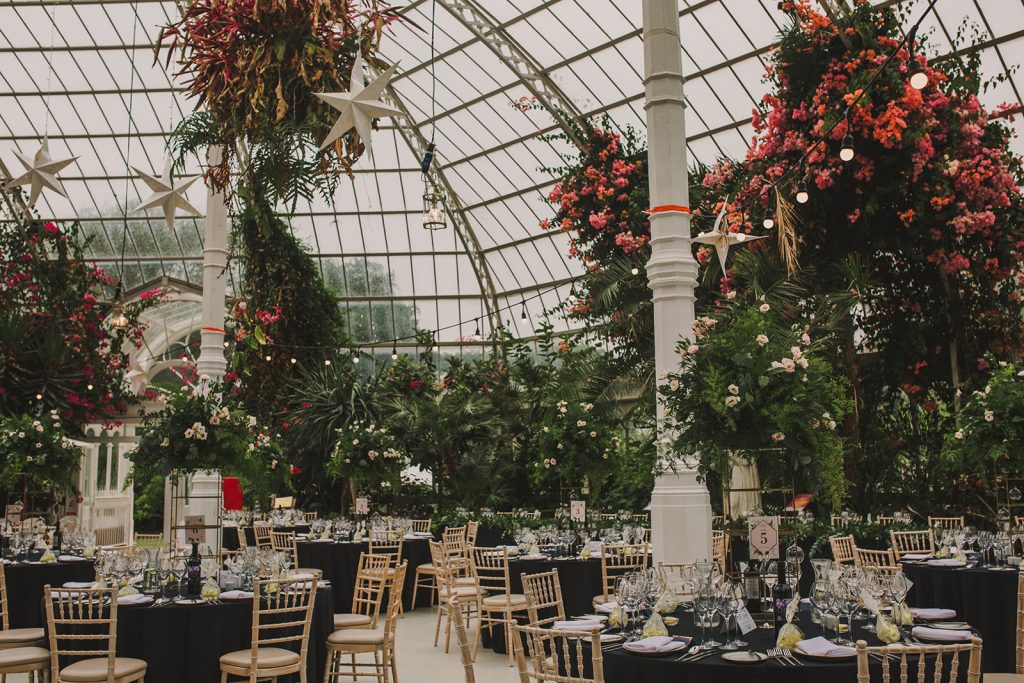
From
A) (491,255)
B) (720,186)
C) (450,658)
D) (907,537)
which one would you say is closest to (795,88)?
(720,186)

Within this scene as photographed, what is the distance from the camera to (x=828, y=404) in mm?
5059

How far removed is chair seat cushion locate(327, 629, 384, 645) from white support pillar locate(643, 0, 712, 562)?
193 centimetres

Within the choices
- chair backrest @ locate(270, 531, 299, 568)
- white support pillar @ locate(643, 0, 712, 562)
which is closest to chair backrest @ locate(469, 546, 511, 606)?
white support pillar @ locate(643, 0, 712, 562)

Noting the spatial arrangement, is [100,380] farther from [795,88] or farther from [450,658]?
[795,88]

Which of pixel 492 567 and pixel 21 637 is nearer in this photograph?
pixel 21 637

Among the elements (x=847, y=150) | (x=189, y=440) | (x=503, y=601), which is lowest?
(x=503, y=601)

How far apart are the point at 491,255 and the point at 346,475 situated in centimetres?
1125

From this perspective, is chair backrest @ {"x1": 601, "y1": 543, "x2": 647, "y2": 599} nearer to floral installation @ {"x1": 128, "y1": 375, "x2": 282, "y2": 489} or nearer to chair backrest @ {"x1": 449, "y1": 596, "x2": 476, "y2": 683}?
floral installation @ {"x1": 128, "y1": 375, "x2": 282, "y2": 489}

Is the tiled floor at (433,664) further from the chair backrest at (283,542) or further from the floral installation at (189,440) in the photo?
the floral installation at (189,440)

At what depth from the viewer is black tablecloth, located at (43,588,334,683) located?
5.01m

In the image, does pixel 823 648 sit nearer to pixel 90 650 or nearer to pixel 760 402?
pixel 760 402

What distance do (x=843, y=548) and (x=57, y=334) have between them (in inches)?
520

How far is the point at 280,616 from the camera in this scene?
5.28 meters

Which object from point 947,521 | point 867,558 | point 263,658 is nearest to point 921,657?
point 263,658
